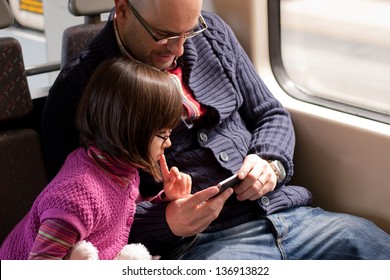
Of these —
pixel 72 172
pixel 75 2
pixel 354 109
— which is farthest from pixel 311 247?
pixel 75 2

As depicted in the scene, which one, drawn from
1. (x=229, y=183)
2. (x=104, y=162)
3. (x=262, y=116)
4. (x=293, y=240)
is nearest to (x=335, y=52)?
(x=262, y=116)

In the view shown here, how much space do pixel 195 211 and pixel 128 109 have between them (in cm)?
33

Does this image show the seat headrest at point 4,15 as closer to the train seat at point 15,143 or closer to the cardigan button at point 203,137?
the train seat at point 15,143

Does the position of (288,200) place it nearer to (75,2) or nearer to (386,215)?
(386,215)

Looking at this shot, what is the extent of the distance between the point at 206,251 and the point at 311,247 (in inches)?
11.8

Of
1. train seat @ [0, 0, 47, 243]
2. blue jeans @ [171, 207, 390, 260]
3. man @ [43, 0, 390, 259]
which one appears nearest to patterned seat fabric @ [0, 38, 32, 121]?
train seat @ [0, 0, 47, 243]

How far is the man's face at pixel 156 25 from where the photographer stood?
1.62m

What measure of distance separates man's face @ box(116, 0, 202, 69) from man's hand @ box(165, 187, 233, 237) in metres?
0.35

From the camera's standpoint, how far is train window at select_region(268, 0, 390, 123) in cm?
221

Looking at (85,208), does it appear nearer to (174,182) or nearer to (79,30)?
(174,182)

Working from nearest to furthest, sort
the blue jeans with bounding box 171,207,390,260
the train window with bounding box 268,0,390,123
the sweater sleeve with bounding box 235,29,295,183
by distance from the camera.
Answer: the blue jeans with bounding box 171,207,390,260
the sweater sleeve with bounding box 235,29,295,183
the train window with bounding box 268,0,390,123

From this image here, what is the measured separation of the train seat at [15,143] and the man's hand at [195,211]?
0.47 m

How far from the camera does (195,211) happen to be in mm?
1659

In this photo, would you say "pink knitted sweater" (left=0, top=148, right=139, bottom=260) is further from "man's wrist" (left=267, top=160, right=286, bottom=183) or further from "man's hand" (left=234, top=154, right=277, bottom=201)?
"man's wrist" (left=267, top=160, right=286, bottom=183)
